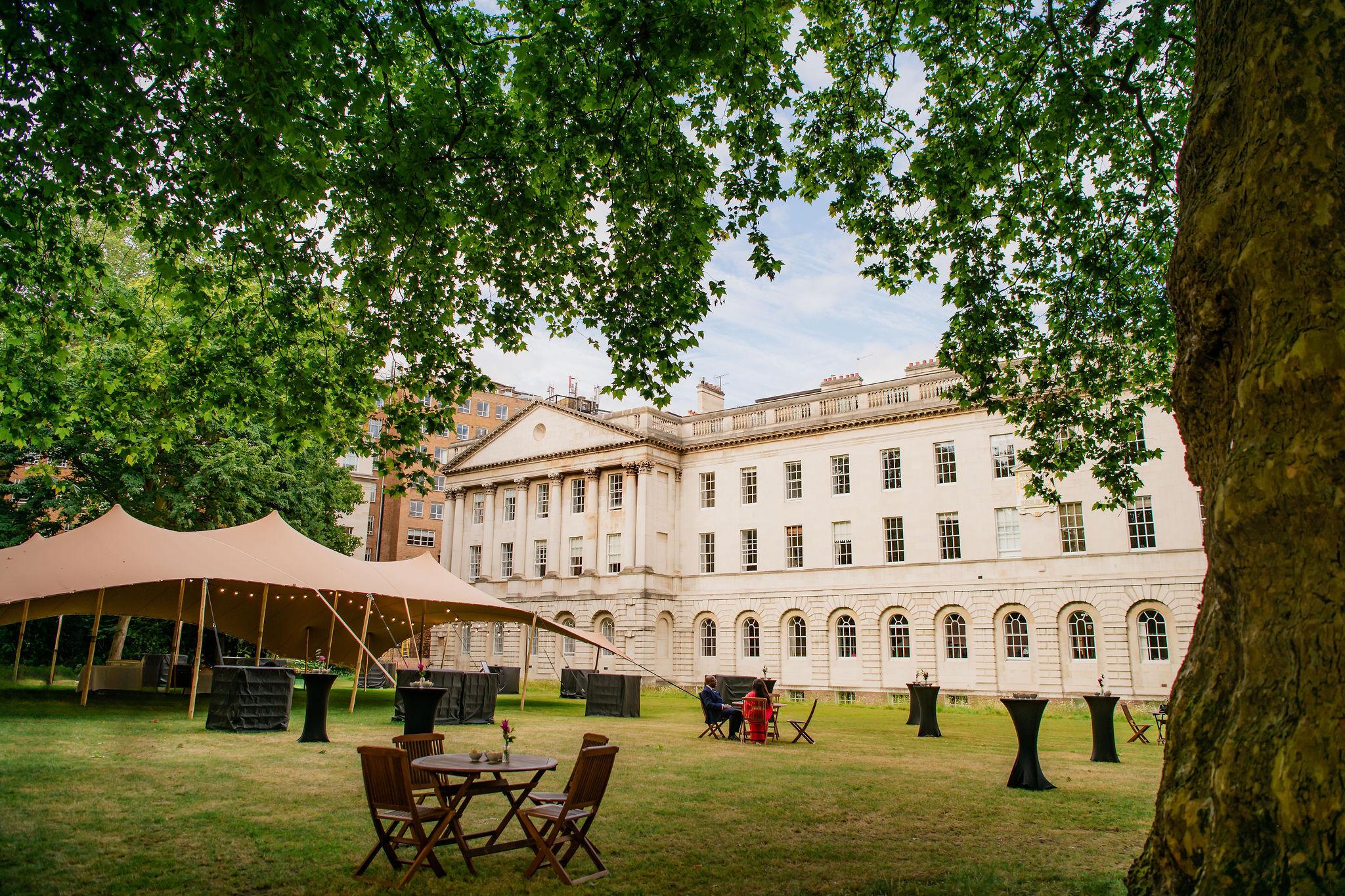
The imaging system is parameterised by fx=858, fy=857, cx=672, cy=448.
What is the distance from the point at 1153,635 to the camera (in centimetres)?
2872

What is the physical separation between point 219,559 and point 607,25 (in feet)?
46.3

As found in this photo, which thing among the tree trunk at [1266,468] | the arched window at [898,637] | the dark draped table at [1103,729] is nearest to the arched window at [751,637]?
the arched window at [898,637]

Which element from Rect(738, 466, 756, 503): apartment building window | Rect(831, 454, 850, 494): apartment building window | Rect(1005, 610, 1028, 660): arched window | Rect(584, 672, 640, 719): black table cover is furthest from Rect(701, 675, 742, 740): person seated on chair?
Rect(738, 466, 756, 503): apartment building window

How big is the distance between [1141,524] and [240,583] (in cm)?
2762

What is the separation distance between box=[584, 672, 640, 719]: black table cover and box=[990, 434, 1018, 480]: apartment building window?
Answer: 1738cm

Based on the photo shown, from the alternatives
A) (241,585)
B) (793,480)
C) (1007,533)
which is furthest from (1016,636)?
(241,585)

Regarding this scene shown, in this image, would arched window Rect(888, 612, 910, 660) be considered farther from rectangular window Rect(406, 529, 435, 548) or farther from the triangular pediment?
rectangular window Rect(406, 529, 435, 548)

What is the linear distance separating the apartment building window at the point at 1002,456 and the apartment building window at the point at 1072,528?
7.35ft

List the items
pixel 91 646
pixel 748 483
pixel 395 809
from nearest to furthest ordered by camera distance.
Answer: pixel 395 809
pixel 91 646
pixel 748 483

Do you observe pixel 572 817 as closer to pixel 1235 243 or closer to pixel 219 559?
pixel 1235 243

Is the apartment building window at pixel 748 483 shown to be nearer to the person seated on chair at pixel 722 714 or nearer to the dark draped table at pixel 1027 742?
the person seated on chair at pixel 722 714

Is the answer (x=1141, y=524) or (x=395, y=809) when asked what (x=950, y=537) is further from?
(x=395, y=809)

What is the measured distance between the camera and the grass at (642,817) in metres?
5.85

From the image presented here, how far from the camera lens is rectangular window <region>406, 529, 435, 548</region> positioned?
5988 centimetres
